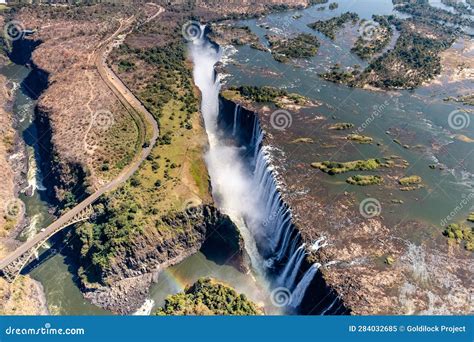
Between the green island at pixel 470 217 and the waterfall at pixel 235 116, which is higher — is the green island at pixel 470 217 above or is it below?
above

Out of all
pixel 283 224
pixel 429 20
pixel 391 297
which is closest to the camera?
pixel 391 297

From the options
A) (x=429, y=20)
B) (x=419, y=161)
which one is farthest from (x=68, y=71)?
(x=429, y=20)

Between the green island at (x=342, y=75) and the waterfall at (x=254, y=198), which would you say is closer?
the waterfall at (x=254, y=198)

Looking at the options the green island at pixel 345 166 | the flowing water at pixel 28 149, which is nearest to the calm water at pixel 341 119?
the flowing water at pixel 28 149

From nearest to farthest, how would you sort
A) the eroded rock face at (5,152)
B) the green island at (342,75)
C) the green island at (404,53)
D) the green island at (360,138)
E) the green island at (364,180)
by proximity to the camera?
1. the green island at (364,180)
2. the eroded rock face at (5,152)
3. the green island at (360,138)
4. the green island at (342,75)
5. the green island at (404,53)

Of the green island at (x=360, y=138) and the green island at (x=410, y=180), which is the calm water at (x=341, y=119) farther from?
the green island at (x=360, y=138)

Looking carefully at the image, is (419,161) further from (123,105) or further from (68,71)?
(68,71)

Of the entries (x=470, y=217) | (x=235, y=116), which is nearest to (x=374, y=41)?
(x=235, y=116)
